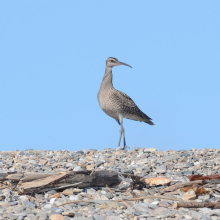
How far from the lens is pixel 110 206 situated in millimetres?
6906

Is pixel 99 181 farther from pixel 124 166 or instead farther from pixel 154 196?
pixel 124 166

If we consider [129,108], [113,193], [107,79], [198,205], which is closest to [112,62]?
[107,79]

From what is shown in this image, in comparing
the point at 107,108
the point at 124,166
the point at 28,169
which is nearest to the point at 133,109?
the point at 107,108

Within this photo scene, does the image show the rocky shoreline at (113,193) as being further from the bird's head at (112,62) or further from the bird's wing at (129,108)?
the bird's head at (112,62)

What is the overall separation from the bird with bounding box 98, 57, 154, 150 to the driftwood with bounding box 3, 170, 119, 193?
6.82 m

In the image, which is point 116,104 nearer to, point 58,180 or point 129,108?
point 129,108

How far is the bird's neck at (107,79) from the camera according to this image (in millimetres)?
15880

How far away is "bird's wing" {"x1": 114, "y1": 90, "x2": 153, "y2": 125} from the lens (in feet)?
50.3

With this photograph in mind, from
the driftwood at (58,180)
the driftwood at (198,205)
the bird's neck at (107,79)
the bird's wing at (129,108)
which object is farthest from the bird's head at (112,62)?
the driftwood at (198,205)

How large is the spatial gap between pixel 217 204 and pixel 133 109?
348 inches

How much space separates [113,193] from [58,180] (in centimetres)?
108

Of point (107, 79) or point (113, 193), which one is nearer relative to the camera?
point (113, 193)

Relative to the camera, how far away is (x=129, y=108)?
1555 centimetres

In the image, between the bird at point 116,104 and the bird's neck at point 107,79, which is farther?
the bird's neck at point 107,79
